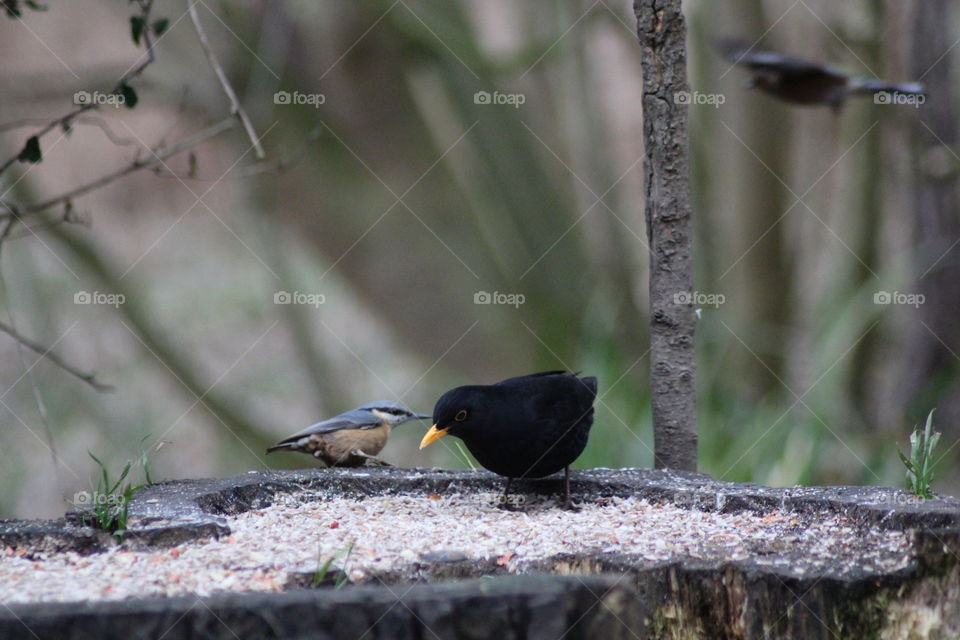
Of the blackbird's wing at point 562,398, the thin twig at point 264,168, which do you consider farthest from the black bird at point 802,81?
the thin twig at point 264,168

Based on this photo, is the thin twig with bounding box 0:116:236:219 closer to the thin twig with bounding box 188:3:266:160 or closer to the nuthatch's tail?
the thin twig with bounding box 188:3:266:160

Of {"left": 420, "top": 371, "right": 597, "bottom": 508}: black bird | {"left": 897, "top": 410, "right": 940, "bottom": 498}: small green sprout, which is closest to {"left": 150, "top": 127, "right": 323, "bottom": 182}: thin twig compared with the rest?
{"left": 420, "top": 371, "right": 597, "bottom": 508}: black bird

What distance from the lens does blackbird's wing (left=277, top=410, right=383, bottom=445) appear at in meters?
3.79

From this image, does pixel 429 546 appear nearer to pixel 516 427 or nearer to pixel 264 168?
pixel 516 427

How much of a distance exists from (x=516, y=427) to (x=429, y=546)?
72cm

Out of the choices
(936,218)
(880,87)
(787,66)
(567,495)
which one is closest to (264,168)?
(787,66)

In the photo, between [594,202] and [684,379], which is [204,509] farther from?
[594,202]

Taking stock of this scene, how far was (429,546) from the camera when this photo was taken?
2.50 metres

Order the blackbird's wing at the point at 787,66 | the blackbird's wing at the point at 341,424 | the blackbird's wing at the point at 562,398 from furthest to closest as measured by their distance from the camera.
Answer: the blackbird's wing at the point at 787,66, the blackbird's wing at the point at 341,424, the blackbird's wing at the point at 562,398

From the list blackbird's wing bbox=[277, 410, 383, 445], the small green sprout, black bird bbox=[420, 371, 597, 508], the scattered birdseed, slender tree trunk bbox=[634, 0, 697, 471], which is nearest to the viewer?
the scattered birdseed

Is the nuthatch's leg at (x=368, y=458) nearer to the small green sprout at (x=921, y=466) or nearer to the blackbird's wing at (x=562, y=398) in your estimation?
the blackbird's wing at (x=562, y=398)

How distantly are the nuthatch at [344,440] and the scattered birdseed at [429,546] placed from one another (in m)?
0.63

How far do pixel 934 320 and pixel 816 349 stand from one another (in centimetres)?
63

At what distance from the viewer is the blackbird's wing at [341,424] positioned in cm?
379
